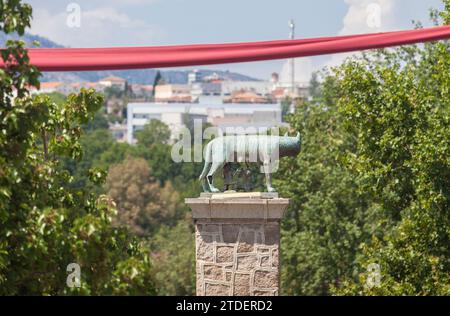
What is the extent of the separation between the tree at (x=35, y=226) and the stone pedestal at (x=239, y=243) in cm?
406

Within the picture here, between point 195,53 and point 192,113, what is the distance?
168m

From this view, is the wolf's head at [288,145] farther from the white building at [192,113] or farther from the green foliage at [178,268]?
the white building at [192,113]

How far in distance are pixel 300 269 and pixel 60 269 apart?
2358cm

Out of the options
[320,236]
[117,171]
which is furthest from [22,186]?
[117,171]

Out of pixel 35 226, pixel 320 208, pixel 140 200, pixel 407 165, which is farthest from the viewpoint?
pixel 140 200

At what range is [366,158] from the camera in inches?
909

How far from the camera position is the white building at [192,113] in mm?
154125

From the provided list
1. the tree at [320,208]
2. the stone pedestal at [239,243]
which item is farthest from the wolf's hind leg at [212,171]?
the tree at [320,208]

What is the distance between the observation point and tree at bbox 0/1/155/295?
12.4 meters

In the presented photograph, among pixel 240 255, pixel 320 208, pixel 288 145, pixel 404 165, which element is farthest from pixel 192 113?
pixel 240 255

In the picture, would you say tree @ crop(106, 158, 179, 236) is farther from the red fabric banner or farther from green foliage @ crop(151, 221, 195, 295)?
the red fabric banner

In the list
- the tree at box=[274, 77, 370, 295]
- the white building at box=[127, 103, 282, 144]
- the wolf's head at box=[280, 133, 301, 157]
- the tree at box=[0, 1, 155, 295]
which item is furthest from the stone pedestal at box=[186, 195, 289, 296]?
the white building at box=[127, 103, 282, 144]

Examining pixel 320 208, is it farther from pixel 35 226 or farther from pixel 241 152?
pixel 35 226

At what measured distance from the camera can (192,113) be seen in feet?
596
